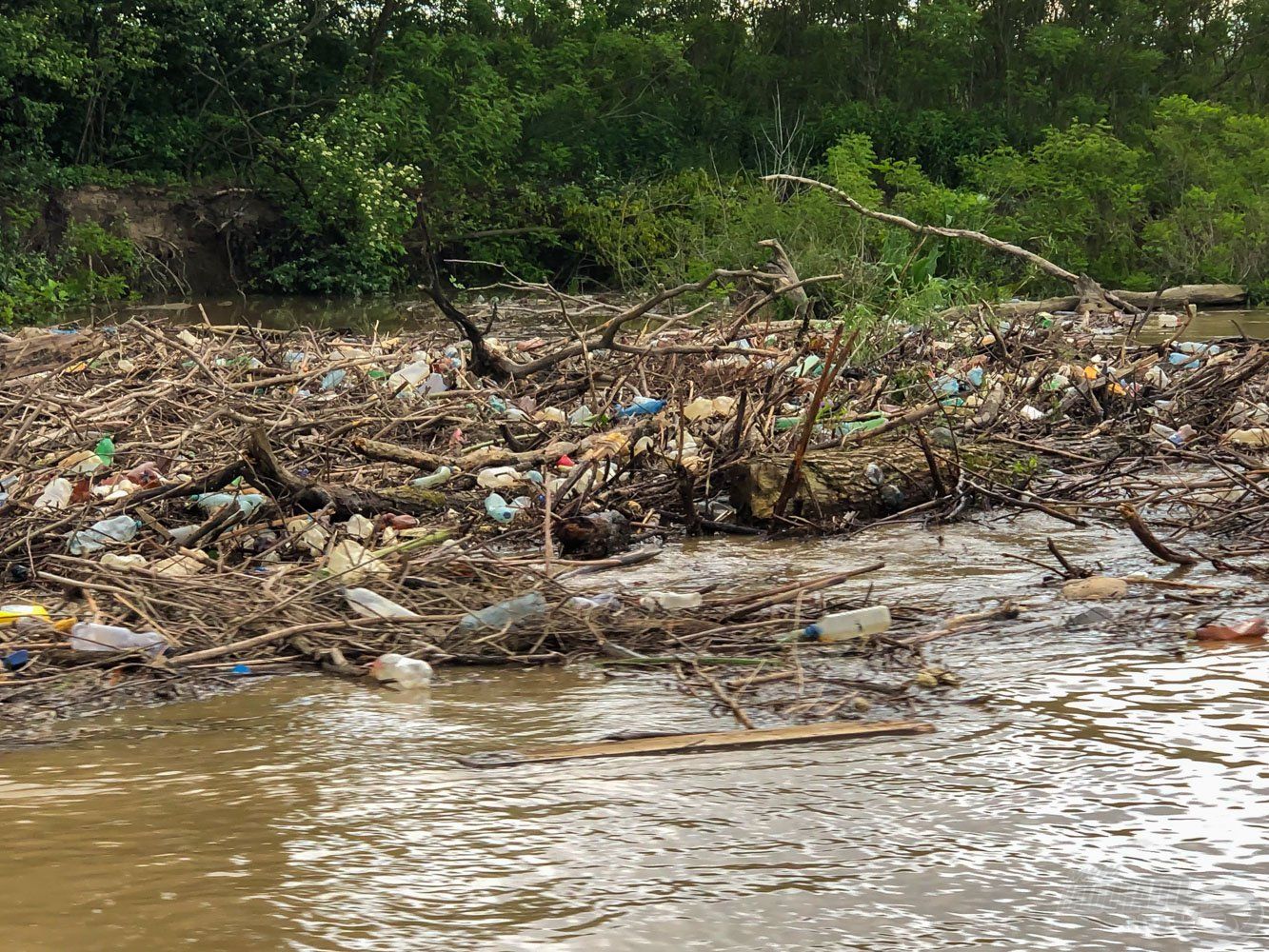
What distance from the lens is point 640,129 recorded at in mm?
27234

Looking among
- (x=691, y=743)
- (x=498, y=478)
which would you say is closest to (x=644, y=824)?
(x=691, y=743)

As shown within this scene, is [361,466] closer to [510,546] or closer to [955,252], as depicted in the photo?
[510,546]

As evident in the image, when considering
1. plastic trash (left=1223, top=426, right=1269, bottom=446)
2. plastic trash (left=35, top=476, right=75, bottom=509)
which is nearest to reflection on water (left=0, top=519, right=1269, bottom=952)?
plastic trash (left=35, top=476, right=75, bottom=509)

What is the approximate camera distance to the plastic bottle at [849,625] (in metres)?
3.26

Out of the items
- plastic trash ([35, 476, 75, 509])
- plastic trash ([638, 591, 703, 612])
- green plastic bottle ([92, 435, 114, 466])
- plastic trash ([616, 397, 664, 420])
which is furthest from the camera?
plastic trash ([616, 397, 664, 420])

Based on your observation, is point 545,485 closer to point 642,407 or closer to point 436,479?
point 436,479

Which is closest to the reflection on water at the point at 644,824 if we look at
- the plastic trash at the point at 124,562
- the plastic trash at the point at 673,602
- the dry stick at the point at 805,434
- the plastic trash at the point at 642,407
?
the plastic trash at the point at 673,602

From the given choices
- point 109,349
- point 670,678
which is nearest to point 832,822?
point 670,678

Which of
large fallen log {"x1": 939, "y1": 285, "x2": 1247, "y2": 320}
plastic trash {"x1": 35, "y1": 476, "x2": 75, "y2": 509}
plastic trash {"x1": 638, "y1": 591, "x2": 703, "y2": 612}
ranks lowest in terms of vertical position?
large fallen log {"x1": 939, "y1": 285, "x2": 1247, "y2": 320}

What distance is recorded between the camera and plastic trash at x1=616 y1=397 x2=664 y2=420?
6.01 metres

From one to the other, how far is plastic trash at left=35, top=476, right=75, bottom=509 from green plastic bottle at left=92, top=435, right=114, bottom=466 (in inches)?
17.6

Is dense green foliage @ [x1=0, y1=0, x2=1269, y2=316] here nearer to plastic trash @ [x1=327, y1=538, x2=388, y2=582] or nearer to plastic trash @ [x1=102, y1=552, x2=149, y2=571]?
plastic trash @ [x1=327, y1=538, x2=388, y2=582]

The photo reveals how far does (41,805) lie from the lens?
7.62 feet

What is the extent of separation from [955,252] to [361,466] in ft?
32.3
